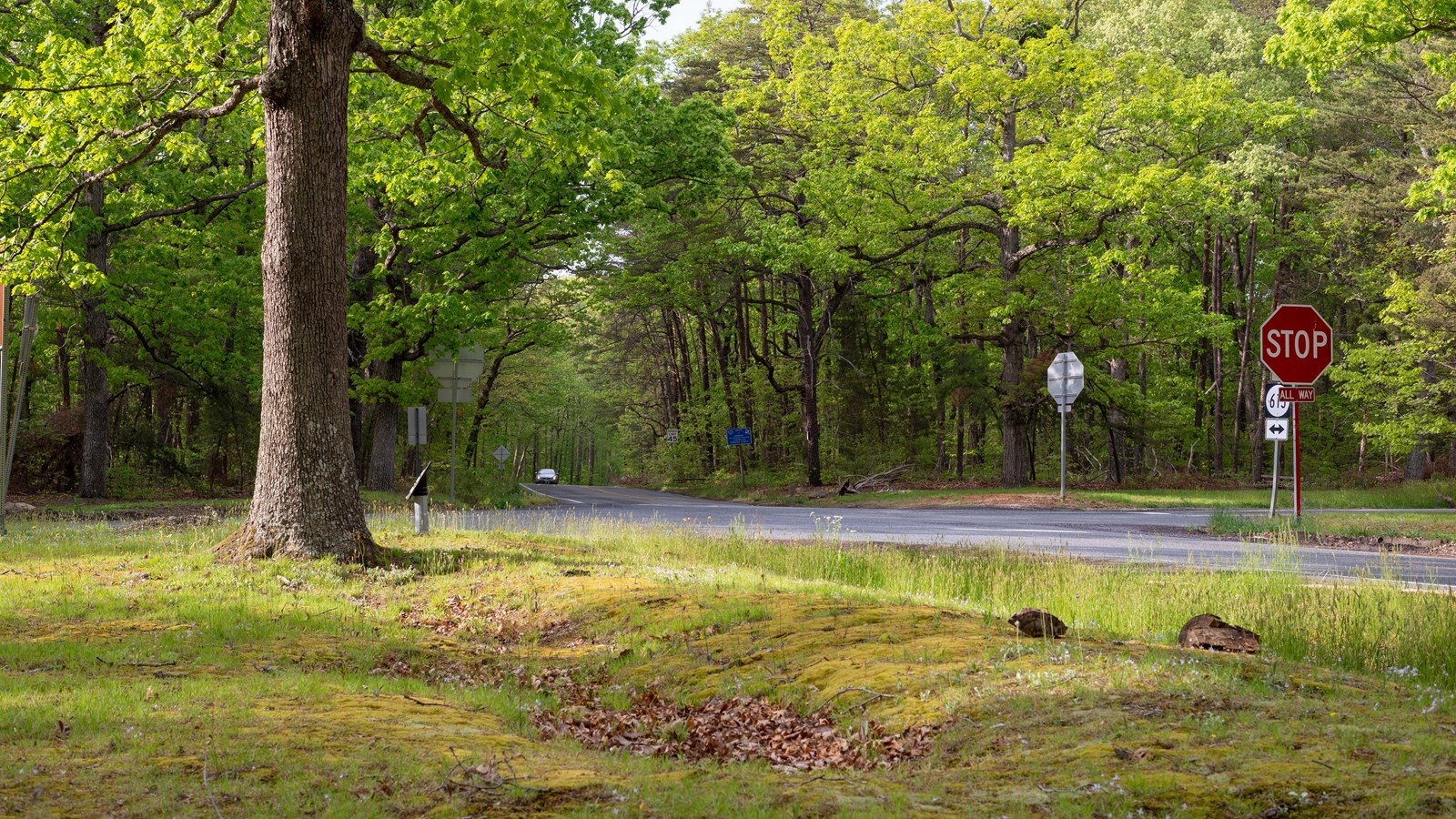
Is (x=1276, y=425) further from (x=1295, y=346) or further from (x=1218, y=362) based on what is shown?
(x=1218, y=362)

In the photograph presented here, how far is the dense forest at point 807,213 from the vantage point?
14.1 meters

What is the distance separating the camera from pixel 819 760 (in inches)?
215

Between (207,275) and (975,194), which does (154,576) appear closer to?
(207,275)

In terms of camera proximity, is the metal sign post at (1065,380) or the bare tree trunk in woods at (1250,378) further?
the bare tree trunk in woods at (1250,378)

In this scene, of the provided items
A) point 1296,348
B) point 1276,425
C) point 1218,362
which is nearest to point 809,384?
point 1218,362

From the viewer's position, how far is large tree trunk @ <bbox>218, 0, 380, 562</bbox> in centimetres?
1102

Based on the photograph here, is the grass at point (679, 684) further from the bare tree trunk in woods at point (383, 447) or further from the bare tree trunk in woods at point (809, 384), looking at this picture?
the bare tree trunk in woods at point (809, 384)

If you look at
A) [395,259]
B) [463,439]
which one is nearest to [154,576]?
[395,259]

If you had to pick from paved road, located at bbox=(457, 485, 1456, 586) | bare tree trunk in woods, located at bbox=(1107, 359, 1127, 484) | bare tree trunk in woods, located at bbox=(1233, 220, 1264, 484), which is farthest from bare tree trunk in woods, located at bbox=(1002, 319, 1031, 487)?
bare tree trunk in woods, located at bbox=(1233, 220, 1264, 484)

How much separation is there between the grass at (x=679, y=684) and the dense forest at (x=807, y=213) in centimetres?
481

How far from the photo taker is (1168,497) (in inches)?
1095

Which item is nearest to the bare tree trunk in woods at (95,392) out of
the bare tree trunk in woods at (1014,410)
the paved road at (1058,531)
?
the paved road at (1058,531)

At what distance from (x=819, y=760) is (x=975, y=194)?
27739 millimetres

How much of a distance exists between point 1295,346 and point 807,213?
17.9m
